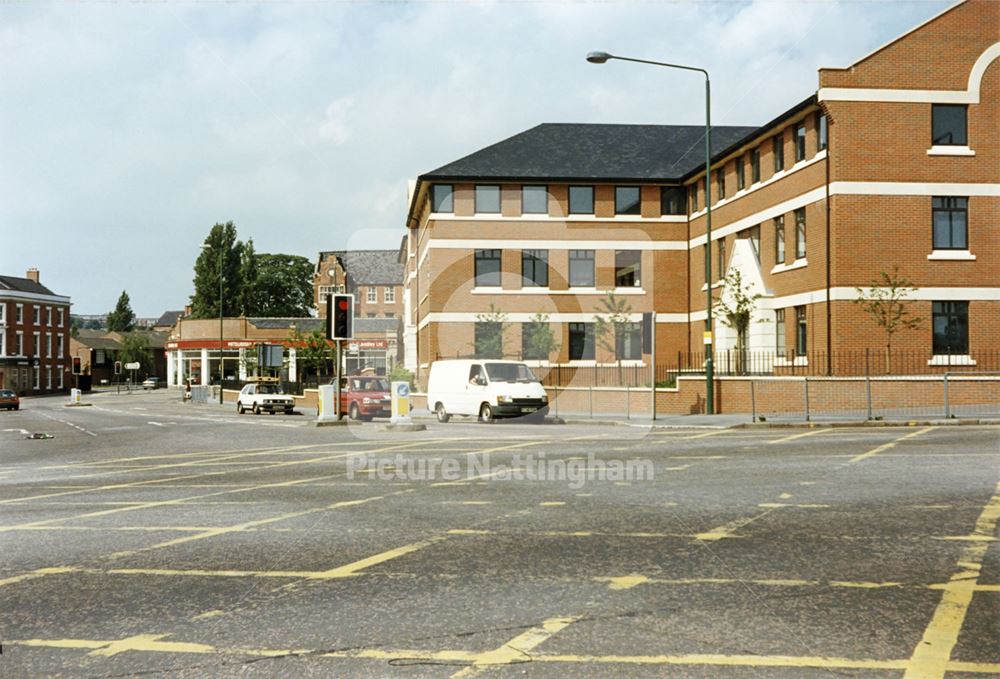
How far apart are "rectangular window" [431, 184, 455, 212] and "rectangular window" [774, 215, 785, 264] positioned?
17.0 metres

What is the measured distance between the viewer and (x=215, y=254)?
10144cm

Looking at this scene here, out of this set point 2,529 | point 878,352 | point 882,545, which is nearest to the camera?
point 882,545

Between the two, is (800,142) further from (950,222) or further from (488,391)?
(488,391)

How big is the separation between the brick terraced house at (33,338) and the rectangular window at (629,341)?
73.9 meters

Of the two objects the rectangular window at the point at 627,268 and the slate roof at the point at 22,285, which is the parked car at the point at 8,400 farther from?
the slate roof at the point at 22,285

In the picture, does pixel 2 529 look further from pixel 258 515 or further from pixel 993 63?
pixel 993 63

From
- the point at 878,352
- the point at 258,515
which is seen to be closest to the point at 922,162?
the point at 878,352

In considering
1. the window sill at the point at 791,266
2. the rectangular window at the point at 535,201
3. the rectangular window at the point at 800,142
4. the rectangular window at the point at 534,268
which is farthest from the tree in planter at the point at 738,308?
the rectangular window at the point at 535,201

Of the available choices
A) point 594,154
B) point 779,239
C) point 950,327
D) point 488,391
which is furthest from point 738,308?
A: point 594,154

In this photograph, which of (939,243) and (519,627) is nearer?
(519,627)

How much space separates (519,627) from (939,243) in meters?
30.5

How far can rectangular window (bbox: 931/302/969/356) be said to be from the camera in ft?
101

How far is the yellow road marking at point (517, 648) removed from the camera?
435 centimetres

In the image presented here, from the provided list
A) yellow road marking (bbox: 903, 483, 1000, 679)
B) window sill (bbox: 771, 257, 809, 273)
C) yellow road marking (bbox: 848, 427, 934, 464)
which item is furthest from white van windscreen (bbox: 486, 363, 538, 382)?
yellow road marking (bbox: 903, 483, 1000, 679)
